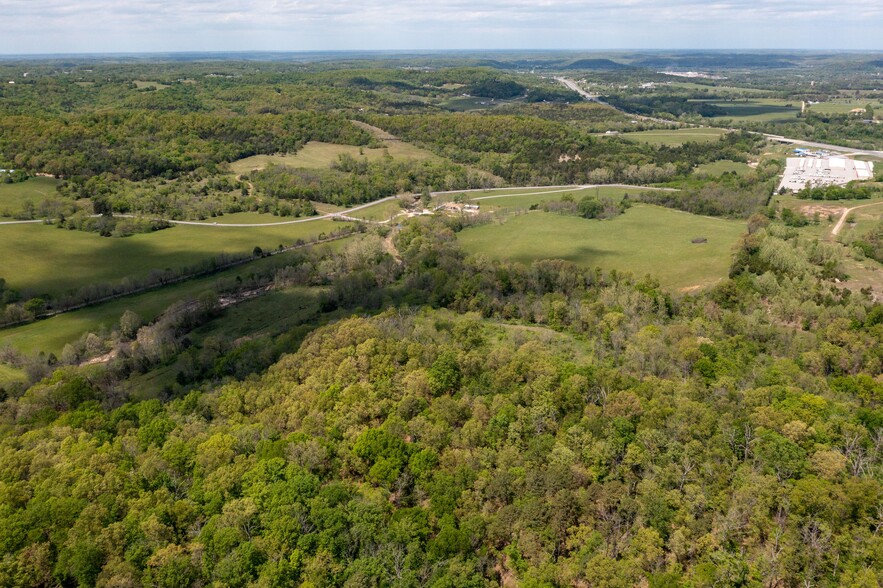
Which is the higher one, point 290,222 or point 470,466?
point 290,222

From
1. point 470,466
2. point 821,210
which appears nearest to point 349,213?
point 470,466

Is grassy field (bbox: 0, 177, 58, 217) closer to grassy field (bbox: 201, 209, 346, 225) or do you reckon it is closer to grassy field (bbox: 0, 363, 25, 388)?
grassy field (bbox: 201, 209, 346, 225)

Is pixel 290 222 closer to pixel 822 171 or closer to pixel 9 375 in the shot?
pixel 9 375

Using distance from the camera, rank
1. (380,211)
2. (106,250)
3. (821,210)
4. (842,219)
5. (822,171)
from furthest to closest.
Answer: (822,171) < (380,211) < (821,210) < (842,219) < (106,250)

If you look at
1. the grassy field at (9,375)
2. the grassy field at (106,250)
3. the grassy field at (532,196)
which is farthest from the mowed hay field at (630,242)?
the grassy field at (9,375)

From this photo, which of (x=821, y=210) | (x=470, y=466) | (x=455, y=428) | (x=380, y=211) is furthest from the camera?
(x=380, y=211)

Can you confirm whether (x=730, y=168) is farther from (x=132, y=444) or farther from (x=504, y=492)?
(x=132, y=444)

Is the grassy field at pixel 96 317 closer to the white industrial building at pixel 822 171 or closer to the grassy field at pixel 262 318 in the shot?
the grassy field at pixel 262 318
